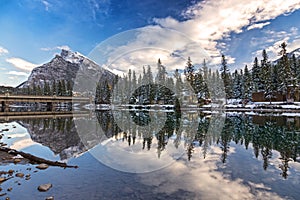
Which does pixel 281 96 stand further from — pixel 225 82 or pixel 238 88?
pixel 238 88

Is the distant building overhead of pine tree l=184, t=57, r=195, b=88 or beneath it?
beneath

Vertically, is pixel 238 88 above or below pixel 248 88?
above

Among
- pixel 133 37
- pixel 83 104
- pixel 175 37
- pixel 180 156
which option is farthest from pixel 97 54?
pixel 83 104

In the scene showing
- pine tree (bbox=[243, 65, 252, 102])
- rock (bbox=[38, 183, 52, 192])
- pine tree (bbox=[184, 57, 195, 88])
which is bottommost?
rock (bbox=[38, 183, 52, 192])

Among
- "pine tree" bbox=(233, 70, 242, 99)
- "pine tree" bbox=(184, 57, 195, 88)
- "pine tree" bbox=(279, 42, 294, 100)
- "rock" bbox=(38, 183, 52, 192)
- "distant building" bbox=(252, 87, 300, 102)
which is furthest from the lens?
"pine tree" bbox=(233, 70, 242, 99)

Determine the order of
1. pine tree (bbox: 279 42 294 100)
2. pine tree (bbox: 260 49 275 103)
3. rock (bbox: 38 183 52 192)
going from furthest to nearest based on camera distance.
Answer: pine tree (bbox: 260 49 275 103), pine tree (bbox: 279 42 294 100), rock (bbox: 38 183 52 192)

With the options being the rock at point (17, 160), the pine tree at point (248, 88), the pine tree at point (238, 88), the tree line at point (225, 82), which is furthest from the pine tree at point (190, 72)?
the rock at point (17, 160)

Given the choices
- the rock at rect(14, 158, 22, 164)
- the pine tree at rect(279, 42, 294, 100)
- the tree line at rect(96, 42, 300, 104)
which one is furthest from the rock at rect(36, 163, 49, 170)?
the pine tree at rect(279, 42, 294, 100)

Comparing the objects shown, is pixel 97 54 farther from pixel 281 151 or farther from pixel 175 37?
pixel 281 151

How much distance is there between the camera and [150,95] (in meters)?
84.2

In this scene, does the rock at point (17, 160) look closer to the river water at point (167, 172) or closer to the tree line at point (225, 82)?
the river water at point (167, 172)

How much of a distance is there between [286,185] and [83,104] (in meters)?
118

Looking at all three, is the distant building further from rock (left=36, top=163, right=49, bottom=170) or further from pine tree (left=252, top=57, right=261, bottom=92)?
rock (left=36, top=163, right=49, bottom=170)

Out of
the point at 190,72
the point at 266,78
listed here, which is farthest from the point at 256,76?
the point at 190,72
